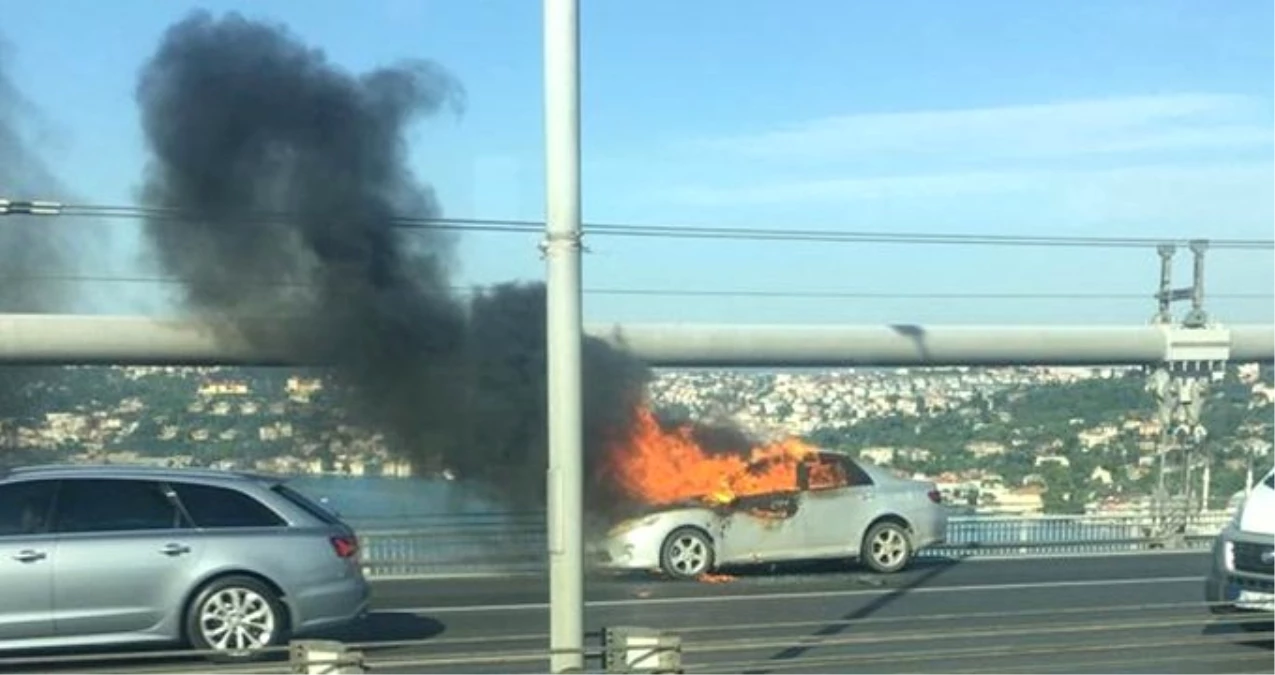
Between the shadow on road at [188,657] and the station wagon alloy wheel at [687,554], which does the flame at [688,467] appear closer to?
the station wagon alloy wheel at [687,554]

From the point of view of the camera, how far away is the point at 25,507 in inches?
437

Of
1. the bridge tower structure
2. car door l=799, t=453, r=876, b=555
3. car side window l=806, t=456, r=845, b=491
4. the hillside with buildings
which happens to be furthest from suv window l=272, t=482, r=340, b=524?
the bridge tower structure

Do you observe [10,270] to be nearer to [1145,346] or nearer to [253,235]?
[253,235]

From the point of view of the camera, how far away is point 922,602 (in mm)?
16312

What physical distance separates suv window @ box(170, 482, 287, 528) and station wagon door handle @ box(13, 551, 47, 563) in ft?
3.19

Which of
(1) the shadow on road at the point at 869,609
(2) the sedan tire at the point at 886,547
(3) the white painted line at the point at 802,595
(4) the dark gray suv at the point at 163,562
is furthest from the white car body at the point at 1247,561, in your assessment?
(2) the sedan tire at the point at 886,547

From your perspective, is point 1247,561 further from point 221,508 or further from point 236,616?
point 221,508

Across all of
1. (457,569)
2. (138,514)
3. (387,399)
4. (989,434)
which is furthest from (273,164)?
(138,514)

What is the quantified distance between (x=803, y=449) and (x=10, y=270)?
42.5 feet

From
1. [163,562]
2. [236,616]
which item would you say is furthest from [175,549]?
[236,616]

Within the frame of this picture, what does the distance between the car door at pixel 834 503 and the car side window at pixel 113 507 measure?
30.6 feet

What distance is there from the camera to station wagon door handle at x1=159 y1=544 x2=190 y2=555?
1122 centimetres

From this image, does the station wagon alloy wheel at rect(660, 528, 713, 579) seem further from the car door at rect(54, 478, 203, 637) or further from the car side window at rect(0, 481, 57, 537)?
the car side window at rect(0, 481, 57, 537)

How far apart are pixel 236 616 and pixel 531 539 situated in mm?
10131
